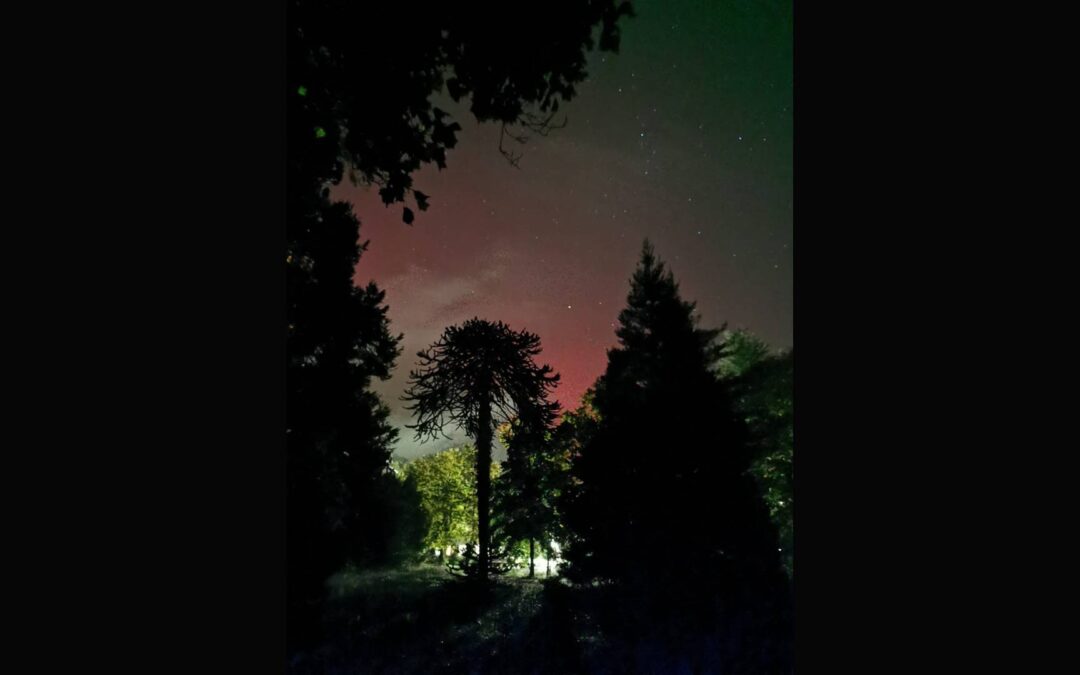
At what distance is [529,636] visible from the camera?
6.76 meters

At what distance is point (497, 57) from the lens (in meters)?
3.13

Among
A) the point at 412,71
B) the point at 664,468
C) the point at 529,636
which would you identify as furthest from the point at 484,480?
the point at 412,71

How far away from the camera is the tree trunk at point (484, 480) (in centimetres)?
579

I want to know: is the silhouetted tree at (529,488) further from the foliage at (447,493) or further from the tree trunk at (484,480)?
the foliage at (447,493)

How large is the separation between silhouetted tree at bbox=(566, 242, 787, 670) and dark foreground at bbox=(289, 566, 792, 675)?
25cm

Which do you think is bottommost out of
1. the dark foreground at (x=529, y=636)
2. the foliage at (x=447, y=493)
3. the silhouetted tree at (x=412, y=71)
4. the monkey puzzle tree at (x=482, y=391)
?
the dark foreground at (x=529, y=636)

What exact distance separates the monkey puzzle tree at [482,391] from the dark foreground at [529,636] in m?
0.94

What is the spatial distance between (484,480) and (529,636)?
258cm

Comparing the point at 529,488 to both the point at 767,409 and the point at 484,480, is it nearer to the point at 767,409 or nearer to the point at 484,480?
the point at 484,480

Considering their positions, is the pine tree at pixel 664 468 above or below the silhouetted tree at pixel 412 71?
below

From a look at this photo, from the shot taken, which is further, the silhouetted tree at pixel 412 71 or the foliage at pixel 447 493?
the foliage at pixel 447 493

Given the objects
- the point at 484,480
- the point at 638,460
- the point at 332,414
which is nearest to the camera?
the point at 484,480

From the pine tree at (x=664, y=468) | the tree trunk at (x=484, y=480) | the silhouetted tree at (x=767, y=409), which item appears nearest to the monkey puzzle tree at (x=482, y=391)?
the tree trunk at (x=484, y=480)

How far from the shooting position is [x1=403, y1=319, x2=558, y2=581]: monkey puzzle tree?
228 inches
